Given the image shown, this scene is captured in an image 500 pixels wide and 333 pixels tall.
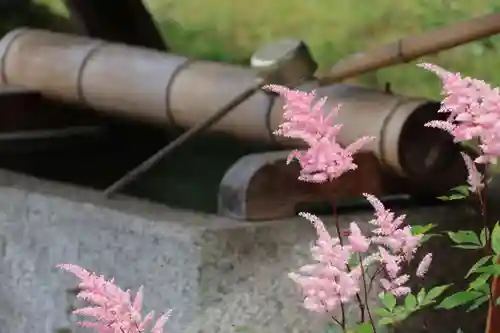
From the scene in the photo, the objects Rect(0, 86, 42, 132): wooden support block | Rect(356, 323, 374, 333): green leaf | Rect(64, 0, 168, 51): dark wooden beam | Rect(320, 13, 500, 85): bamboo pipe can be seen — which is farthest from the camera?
Rect(64, 0, 168, 51): dark wooden beam

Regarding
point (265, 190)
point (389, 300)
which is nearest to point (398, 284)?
point (389, 300)

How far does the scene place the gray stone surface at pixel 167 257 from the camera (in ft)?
3.90

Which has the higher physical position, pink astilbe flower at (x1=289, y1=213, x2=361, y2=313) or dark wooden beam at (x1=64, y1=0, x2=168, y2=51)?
dark wooden beam at (x1=64, y1=0, x2=168, y2=51)

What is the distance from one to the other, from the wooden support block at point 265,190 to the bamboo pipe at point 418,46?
21cm

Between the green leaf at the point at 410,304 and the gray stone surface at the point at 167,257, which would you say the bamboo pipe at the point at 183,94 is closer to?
the gray stone surface at the point at 167,257

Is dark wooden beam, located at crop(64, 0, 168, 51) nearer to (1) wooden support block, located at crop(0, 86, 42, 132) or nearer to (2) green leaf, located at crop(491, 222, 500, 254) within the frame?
(1) wooden support block, located at crop(0, 86, 42, 132)

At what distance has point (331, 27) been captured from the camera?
1.99m

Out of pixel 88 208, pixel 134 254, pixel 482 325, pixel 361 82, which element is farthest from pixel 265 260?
pixel 361 82

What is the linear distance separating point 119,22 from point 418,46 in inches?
34.8

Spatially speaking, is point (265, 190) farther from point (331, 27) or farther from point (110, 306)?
point (331, 27)

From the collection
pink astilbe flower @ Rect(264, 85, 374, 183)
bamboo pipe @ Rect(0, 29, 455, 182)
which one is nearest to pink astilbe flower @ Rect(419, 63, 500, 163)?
pink astilbe flower @ Rect(264, 85, 374, 183)

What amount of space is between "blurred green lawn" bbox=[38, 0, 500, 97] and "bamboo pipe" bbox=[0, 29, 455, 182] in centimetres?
40

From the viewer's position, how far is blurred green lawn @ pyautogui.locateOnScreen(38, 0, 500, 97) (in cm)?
178

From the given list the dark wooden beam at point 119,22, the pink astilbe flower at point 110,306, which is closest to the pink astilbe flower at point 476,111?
the pink astilbe flower at point 110,306
